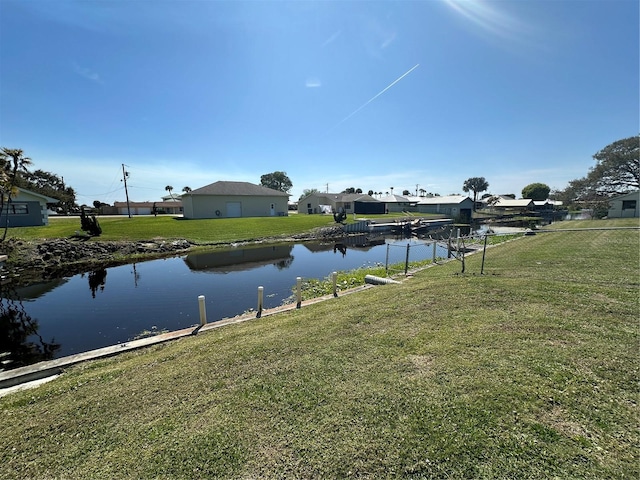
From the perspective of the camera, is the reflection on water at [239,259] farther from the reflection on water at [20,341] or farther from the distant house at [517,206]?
the distant house at [517,206]

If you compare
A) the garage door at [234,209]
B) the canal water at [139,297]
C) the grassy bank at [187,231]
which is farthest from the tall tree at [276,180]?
Answer: the canal water at [139,297]

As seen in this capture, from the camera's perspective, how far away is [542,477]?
2.22 metres

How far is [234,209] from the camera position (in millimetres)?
41312

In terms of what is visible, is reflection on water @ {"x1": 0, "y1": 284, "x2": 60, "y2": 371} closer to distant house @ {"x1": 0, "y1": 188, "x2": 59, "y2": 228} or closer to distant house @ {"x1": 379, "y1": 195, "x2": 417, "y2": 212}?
distant house @ {"x1": 0, "y1": 188, "x2": 59, "y2": 228}

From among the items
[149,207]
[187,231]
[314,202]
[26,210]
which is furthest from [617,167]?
[149,207]

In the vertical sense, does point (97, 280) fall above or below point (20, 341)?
above

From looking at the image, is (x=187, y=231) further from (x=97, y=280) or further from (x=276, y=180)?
(x=276, y=180)

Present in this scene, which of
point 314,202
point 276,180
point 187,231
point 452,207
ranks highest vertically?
point 276,180

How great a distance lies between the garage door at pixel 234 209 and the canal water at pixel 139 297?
21.1 metres

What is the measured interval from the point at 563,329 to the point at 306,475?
4448mm

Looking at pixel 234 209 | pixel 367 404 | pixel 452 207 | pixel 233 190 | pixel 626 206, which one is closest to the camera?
pixel 367 404

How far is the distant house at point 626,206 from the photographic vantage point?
115 feet

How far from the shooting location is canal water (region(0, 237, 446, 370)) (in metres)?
8.09

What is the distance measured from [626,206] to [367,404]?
51.3 m
